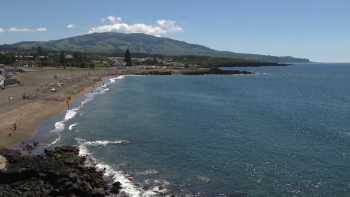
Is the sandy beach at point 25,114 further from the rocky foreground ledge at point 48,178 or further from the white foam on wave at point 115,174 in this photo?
the rocky foreground ledge at point 48,178

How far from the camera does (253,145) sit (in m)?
27.7

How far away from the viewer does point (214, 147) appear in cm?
2697

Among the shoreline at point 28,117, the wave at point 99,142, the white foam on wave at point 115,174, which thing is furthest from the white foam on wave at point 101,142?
the shoreline at point 28,117

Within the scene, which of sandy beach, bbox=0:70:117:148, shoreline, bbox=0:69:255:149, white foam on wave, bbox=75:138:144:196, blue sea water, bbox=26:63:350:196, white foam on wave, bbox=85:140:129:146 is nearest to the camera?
white foam on wave, bbox=75:138:144:196

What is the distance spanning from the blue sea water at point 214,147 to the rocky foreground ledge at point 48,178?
1.59 metres

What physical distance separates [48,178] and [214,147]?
14922 millimetres

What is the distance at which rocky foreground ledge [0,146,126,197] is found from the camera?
16.7m

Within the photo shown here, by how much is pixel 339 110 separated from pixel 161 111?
97.4 ft

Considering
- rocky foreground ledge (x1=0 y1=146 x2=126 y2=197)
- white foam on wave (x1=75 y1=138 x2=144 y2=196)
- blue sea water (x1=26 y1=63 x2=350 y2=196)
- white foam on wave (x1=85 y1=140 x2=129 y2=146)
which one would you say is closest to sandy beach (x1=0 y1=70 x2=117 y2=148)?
blue sea water (x1=26 y1=63 x2=350 y2=196)

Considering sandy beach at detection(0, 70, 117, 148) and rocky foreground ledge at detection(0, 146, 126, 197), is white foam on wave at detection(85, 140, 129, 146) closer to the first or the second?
rocky foreground ledge at detection(0, 146, 126, 197)

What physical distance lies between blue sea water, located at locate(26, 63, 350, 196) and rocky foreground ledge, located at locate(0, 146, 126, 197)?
159cm

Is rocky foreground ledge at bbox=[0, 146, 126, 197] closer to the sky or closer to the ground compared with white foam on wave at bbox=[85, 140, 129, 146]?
closer to the sky

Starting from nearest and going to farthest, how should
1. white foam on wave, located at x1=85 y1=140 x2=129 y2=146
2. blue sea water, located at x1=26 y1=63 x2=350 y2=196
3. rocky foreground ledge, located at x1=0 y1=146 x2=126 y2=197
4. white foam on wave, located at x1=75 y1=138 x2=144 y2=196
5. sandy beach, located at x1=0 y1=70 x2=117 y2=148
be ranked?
rocky foreground ledge, located at x1=0 y1=146 x2=126 y2=197
white foam on wave, located at x1=75 y1=138 x2=144 y2=196
blue sea water, located at x1=26 y1=63 x2=350 y2=196
white foam on wave, located at x1=85 y1=140 x2=129 y2=146
sandy beach, located at x1=0 y1=70 x2=117 y2=148

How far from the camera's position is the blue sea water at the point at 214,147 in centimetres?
1945
